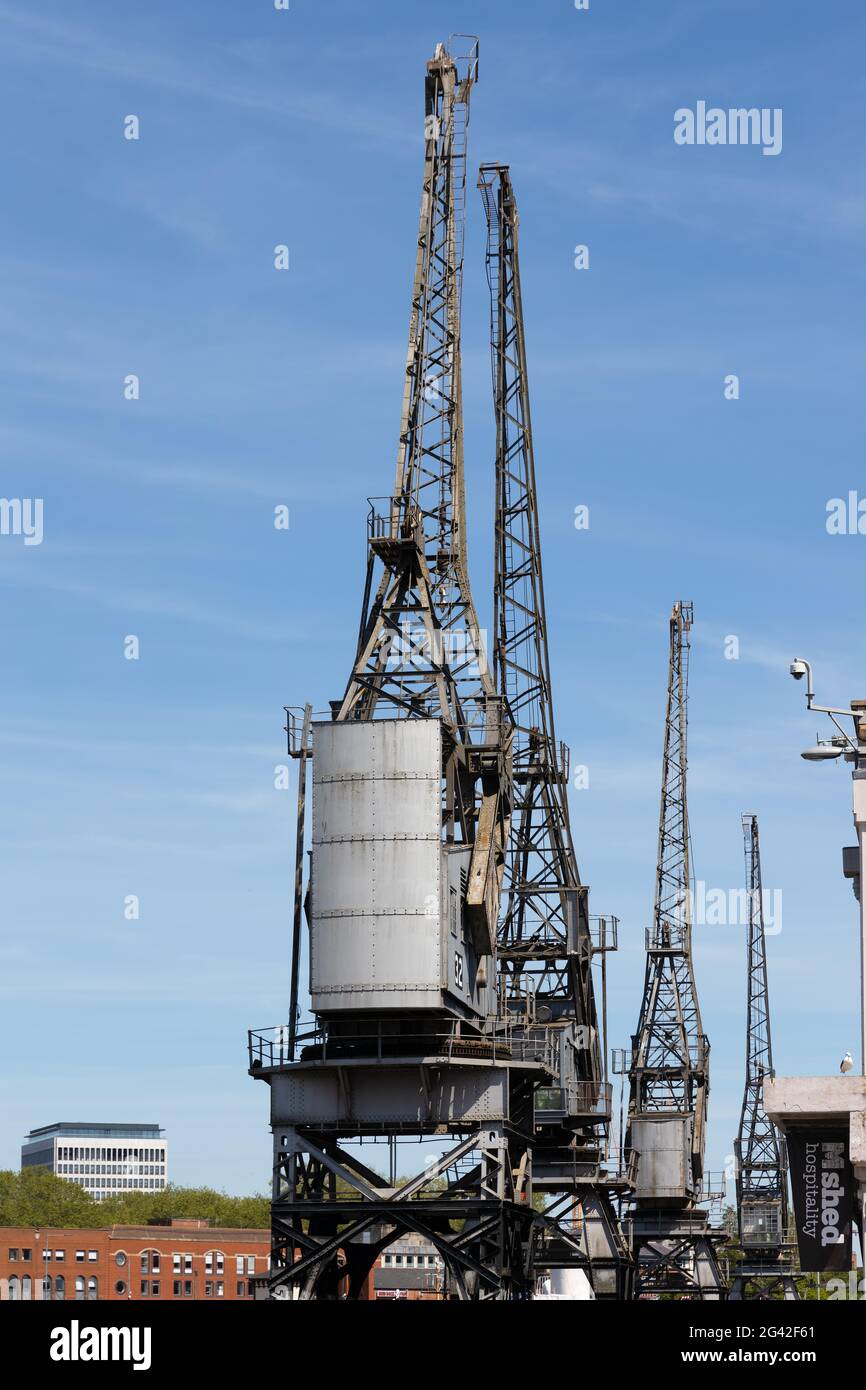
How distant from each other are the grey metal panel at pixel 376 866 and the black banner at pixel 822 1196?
491 inches

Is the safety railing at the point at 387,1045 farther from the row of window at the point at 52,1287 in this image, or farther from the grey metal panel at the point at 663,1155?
the row of window at the point at 52,1287

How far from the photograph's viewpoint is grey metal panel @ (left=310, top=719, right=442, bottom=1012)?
5431 centimetres

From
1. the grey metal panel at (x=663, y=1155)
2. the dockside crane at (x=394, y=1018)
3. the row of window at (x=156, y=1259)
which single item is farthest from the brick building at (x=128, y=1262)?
the dockside crane at (x=394, y=1018)

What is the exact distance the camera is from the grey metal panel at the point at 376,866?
54312 millimetres

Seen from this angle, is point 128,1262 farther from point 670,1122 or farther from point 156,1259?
point 670,1122

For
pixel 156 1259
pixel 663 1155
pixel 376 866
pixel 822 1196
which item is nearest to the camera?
pixel 822 1196

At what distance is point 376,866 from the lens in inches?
2163

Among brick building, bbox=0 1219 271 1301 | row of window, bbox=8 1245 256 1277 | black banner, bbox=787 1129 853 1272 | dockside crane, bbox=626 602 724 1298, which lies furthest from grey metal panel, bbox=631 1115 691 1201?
row of window, bbox=8 1245 256 1277

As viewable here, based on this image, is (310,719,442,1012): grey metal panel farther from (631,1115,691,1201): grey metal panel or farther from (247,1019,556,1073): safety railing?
(631,1115,691,1201): grey metal panel

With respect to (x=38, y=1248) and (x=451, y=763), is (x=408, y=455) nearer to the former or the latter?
(x=451, y=763)

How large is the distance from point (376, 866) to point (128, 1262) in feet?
396

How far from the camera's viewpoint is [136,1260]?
167000 millimetres

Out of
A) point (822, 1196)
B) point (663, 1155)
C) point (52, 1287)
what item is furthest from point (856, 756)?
Result: point (52, 1287)
